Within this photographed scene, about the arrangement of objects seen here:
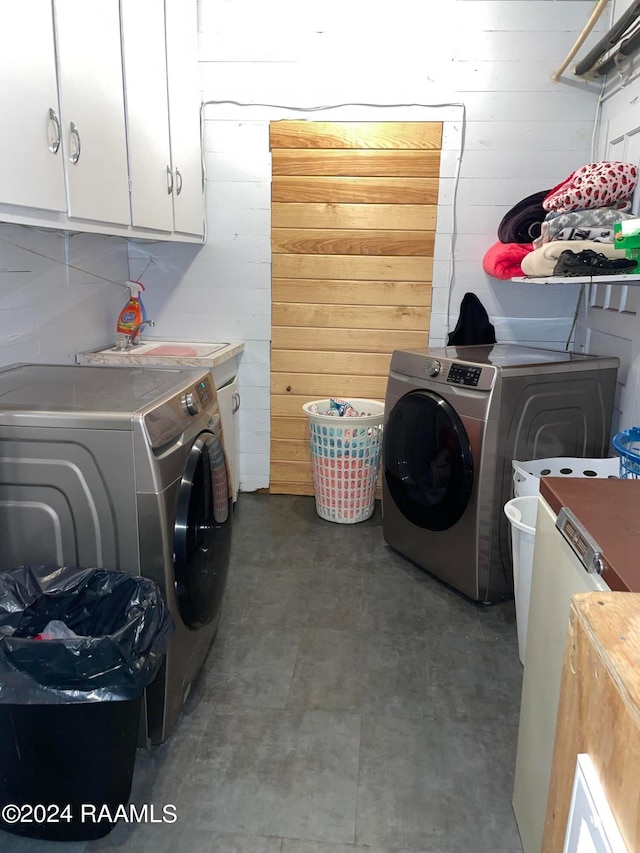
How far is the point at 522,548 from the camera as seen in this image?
74.4 inches

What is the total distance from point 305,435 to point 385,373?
54 cm

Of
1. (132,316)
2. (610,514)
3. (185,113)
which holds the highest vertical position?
(185,113)

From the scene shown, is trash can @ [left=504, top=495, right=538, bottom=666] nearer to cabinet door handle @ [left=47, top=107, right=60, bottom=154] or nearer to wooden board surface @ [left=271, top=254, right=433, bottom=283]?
wooden board surface @ [left=271, top=254, right=433, bottom=283]

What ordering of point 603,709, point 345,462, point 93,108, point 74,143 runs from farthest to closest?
point 345,462 → point 93,108 → point 74,143 → point 603,709

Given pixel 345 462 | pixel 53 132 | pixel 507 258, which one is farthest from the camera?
pixel 345 462

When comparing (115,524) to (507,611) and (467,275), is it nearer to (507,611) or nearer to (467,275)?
(507,611)

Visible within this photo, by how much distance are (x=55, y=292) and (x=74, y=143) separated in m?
0.79

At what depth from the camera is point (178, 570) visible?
5.04 ft

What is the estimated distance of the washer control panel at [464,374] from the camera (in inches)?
86.4

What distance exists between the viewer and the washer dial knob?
5.49 feet

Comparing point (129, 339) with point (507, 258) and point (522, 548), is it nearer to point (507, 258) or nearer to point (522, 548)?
point (507, 258)

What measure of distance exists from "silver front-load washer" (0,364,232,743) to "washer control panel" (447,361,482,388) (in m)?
1.04

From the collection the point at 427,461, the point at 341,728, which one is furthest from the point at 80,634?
the point at 427,461

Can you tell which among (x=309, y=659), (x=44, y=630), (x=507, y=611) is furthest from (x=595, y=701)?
(x=507, y=611)
